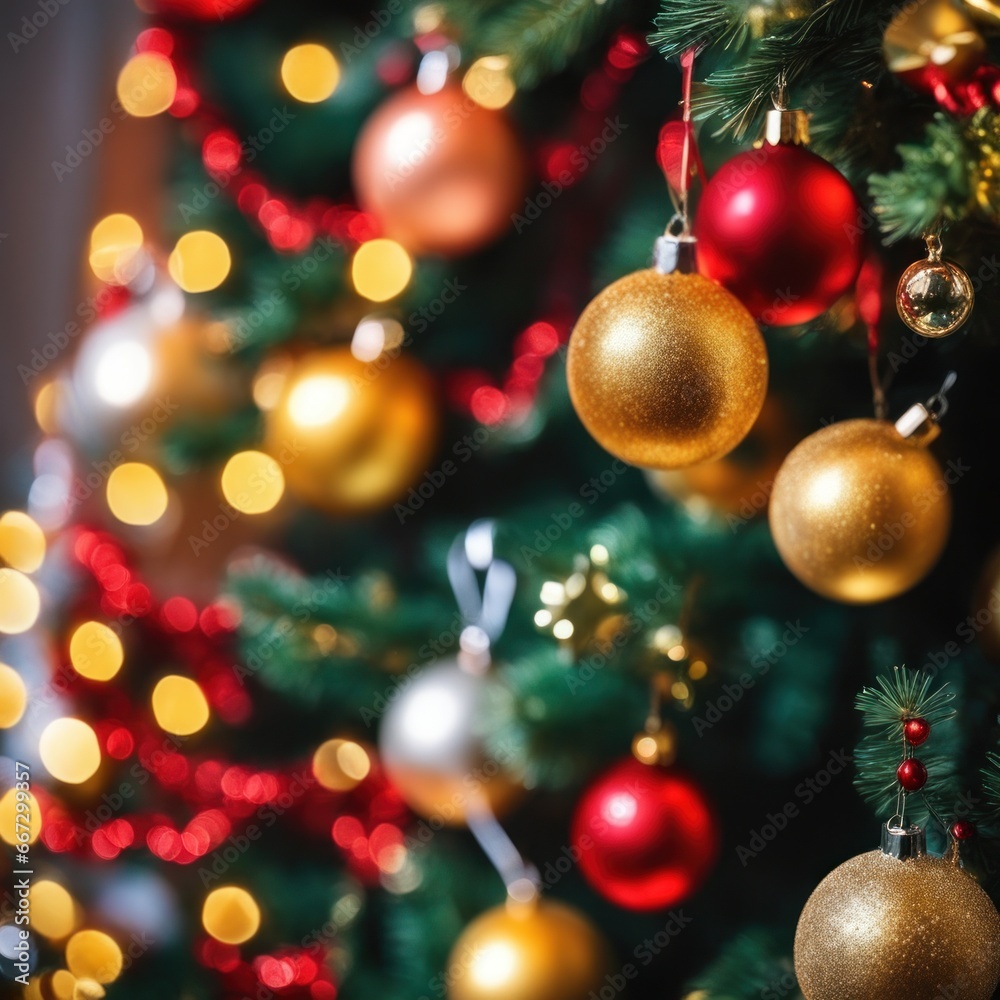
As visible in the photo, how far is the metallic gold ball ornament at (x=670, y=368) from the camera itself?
0.53 metres

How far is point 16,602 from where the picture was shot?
102cm

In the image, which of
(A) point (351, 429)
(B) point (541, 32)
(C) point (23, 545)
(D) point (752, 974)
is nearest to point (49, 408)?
(C) point (23, 545)

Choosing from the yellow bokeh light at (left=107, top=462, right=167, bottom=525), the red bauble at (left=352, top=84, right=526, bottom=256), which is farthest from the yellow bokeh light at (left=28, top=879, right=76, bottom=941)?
the red bauble at (left=352, top=84, right=526, bottom=256)

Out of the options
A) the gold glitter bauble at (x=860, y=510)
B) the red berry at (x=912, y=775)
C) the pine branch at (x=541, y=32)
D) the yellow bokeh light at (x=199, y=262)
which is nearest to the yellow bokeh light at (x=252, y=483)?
the yellow bokeh light at (x=199, y=262)

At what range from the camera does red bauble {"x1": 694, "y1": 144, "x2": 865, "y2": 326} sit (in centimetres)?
52

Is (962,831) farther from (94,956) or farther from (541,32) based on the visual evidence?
(94,956)

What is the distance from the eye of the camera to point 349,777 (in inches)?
39.2

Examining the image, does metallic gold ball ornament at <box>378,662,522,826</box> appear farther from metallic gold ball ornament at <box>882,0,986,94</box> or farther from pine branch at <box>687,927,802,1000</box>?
metallic gold ball ornament at <box>882,0,986,94</box>

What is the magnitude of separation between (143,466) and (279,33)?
0.50m

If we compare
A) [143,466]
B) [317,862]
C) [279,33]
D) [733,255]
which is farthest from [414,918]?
[279,33]

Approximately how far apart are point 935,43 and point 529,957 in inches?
26.0

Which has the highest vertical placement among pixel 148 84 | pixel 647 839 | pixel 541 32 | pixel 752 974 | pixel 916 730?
pixel 148 84

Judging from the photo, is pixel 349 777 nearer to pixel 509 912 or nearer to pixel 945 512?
pixel 509 912

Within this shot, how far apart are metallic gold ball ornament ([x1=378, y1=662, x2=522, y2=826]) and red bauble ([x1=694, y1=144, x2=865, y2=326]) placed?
1.37ft
